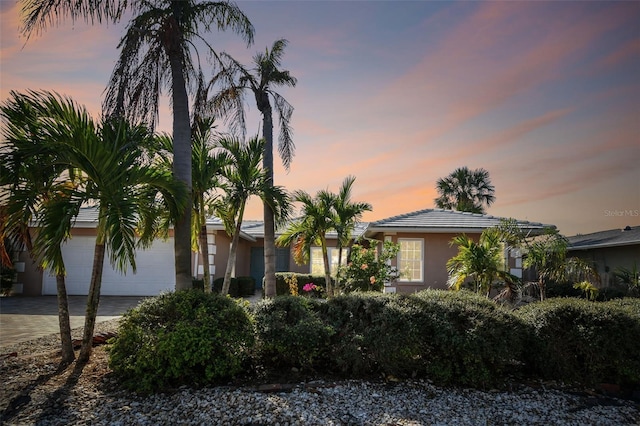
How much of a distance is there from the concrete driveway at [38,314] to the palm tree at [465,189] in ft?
59.2

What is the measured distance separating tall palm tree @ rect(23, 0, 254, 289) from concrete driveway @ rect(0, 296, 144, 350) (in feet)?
14.0

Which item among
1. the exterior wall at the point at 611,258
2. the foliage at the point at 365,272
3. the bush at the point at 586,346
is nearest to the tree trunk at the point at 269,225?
the foliage at the point at 365,272

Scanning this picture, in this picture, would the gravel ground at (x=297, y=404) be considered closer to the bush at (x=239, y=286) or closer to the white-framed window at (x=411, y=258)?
the white-framed window at (x=411, y=258)

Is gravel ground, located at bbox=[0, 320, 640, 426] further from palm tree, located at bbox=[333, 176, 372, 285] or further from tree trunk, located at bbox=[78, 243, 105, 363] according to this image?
palm tree, located at bbox=[333, 176, 372, 285]

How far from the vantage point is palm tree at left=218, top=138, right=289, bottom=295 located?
26.3 feet

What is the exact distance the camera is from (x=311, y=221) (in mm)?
12062

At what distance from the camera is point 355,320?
5074 millimetres

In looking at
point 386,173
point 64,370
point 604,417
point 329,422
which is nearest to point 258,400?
point 329,422

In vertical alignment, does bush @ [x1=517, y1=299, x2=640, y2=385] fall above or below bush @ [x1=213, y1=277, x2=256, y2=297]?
above

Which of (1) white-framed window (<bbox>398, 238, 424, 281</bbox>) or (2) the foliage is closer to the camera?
(2) the foliage

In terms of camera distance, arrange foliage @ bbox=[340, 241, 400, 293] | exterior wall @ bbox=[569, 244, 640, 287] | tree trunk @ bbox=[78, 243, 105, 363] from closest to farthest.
Answer: tree trunk @ bbox=[78, 243, 105, 363]
foliage @ bbox=[340, 241, 400, 293]
exterior wall @ bbox=[569, 244, 640, 287]

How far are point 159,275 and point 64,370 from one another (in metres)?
11.1

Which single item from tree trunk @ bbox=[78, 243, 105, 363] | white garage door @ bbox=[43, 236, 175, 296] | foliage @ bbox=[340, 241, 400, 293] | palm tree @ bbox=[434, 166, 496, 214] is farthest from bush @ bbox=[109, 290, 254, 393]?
palm tree @ bbox=[434, 166, 496, 214]

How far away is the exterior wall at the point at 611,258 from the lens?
14383 millimetres
